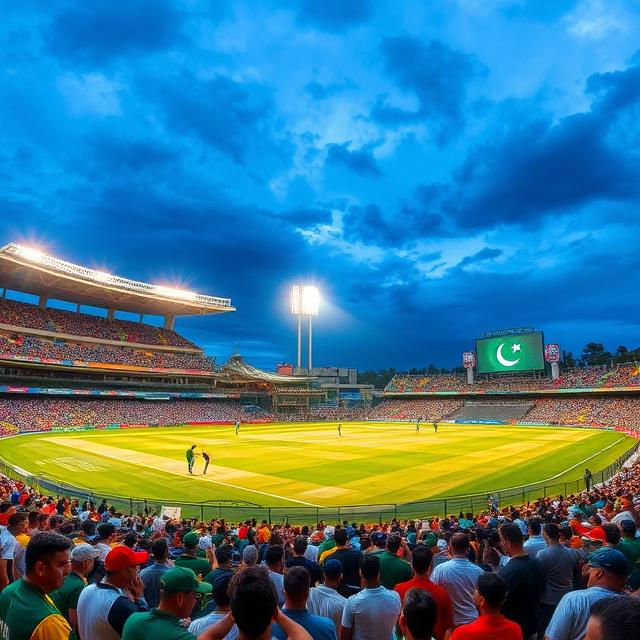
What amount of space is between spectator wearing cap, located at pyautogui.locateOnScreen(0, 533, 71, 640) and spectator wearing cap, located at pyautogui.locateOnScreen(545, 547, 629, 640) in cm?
426

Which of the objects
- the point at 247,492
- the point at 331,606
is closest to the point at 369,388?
the point at 247,492

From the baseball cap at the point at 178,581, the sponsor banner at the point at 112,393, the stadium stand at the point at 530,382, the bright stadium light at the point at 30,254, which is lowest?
the baseball cap at the point at 178,581

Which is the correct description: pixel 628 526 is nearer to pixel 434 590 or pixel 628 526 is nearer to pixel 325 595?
pixel 434 590

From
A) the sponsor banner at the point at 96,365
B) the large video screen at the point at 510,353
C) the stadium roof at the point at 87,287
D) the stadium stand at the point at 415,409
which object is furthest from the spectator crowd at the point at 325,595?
the large video screen at the point at 510,353

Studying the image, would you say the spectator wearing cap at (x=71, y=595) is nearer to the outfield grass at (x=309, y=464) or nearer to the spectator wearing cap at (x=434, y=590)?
the spectator wearing cap at (x=434, y=590)

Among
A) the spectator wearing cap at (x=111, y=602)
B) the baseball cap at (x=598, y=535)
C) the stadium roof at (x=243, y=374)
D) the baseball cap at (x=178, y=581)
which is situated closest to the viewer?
the baseball cap at (x=178, y=581)

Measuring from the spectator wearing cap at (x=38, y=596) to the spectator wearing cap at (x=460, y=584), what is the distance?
4139mm

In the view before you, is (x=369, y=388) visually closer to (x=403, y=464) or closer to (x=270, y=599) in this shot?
(x=403, y=464)

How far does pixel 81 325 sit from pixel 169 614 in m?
94.8

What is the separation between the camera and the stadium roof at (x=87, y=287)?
70.3m

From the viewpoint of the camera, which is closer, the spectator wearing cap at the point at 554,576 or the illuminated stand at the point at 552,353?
the spectator wearing cap at the point at 554,576

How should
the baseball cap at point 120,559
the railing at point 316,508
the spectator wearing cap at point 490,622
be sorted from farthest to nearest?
the railing at point 316,508 → the baseball cap at point 120,559 → the spectator wearing cap at point 490,622

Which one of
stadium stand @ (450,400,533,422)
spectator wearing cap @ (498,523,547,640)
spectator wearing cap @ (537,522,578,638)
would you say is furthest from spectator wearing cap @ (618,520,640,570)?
stadium stand @ (450,400,533,422)

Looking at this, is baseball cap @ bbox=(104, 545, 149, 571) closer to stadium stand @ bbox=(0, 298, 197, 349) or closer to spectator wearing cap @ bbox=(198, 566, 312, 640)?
spectator wearing cap @ bbox=(198, 566, 312, 640)
